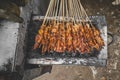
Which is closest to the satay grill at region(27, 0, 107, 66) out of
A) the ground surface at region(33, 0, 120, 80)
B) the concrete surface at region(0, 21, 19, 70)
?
the concrete surface at region(0, 21, 19, 70)

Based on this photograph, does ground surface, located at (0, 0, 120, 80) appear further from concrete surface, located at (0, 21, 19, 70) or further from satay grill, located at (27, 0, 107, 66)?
concrete surface, located at (0, 21, 19, 70)

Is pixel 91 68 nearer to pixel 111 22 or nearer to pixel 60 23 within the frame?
pixel 111 22

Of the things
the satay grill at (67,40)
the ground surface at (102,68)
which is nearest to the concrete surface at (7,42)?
the satay grill at (67,40)

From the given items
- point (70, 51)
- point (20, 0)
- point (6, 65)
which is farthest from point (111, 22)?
point (6, 65)

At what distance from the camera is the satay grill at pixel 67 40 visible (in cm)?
310

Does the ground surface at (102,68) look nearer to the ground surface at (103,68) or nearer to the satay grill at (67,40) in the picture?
the ground surface at (103,68)

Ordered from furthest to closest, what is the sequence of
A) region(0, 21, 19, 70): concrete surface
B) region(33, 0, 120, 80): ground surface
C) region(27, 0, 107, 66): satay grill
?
region(33, 0, 120, 80): ground surface → region(27, 0, 107, 66): satay grill → region(0, 21, 19, 70): concrete surface

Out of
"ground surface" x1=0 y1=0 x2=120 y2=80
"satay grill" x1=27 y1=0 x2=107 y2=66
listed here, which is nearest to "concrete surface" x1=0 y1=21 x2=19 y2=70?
"satay grill" x1=27 y1=0 x2=107 y2=66

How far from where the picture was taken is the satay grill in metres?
3.10

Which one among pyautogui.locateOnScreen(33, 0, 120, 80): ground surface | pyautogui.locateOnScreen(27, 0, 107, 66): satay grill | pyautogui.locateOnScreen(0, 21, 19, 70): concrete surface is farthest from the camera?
pyautogui.locateOnScreen(33, 0, 120, 80): ground surface

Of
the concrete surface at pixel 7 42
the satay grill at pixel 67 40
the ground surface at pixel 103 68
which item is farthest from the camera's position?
the ground surface at pixel 103 68

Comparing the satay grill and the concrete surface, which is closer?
the concrete surface

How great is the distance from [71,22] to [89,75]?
2.09m

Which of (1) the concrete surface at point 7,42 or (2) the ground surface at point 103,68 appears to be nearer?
(1) the concrete surface at point 7,42
